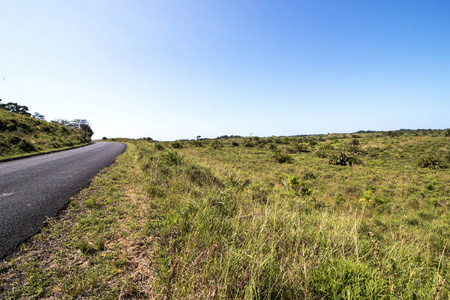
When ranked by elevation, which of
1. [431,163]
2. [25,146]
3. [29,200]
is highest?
[25,146]

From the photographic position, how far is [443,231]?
194 inches

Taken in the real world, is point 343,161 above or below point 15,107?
below

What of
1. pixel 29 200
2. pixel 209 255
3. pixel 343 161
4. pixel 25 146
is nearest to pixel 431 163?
pixel 343 161

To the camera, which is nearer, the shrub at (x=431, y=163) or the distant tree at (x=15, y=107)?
the shrub at (x=431, y=163)

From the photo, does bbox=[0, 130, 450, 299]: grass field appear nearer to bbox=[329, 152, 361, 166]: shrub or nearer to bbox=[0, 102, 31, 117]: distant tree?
bbox=[329, 152, 361, 166]: shrub

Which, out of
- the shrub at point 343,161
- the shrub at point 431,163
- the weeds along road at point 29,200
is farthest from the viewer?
the shrub at point 343,161

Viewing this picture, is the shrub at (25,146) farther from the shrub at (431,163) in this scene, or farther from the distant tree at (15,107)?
the distant tree at (15,107)

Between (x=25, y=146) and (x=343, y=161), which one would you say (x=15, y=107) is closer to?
(x=25, y=146)

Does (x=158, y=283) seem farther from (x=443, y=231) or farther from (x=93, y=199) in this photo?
(x=443, y=231)

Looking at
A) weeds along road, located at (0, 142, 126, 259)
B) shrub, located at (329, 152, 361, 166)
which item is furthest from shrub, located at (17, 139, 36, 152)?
shrub, located at (329, 152, 361, 166)

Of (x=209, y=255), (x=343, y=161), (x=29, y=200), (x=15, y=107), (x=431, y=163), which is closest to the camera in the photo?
(x=209, y=255)

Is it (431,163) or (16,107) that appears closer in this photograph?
(431,163)

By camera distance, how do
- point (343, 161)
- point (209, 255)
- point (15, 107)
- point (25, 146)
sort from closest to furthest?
point (209, 255) < point (25, 146) < point (343, 161) < point (15, 107)

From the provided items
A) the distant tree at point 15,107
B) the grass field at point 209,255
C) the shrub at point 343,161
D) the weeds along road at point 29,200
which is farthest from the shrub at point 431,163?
the distant tree at point 15,107
